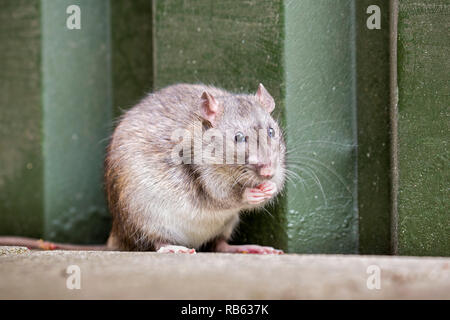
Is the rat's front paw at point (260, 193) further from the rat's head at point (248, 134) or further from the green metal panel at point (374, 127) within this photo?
the green metal panel at point (374, 127)

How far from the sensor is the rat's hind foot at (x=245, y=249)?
16.1 feet

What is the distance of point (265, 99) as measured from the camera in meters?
4.74

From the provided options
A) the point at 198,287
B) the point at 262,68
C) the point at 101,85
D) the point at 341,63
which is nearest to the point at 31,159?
the point at 101,85

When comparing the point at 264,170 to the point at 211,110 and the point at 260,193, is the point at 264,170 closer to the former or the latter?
the point at 260,193

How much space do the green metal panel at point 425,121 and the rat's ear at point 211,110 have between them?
1.36 meters

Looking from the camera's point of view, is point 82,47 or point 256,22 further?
point 82,47

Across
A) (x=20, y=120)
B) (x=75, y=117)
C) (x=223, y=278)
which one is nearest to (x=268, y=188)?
(x=223, y=278)

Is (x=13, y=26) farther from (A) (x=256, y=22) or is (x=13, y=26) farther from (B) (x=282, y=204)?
(B) (x=282, y=204)

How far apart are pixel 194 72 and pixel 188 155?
41.3 inches

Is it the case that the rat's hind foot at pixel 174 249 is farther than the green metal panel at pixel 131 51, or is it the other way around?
the green metal panel at pixel 131 51

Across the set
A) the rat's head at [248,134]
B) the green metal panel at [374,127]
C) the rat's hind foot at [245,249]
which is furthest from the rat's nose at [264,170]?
the green metal panel at [374,127]

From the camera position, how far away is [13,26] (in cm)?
623

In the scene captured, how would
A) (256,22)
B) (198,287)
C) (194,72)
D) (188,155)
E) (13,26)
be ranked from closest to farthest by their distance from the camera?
1. (198,287)
2. (188,155)
3. (256,22)
4. (194,72)
5. (13,26)

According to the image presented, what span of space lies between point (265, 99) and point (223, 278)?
1890 millimetres
